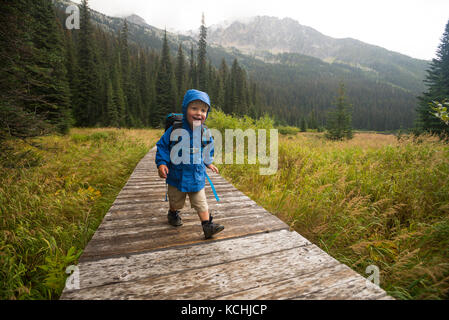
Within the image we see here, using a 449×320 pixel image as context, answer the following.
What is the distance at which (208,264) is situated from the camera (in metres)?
1.69

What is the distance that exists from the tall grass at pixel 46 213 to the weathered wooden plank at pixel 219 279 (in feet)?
1.81

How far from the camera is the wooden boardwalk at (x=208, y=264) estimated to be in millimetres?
1378

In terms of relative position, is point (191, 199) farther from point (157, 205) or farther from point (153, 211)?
point (157, 205)

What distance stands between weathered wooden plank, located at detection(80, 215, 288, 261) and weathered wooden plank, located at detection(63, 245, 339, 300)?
1.47 feet

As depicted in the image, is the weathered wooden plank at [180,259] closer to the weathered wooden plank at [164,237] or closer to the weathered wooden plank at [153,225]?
the weathered wooden plank at [164,237]

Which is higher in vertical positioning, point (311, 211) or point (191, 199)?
point (191, 199)

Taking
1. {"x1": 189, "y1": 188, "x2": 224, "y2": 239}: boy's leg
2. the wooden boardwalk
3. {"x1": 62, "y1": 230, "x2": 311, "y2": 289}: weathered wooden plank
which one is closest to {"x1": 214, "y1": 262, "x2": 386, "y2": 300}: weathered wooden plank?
the wooden boardwalk

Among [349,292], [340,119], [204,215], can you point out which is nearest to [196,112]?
[204,215]

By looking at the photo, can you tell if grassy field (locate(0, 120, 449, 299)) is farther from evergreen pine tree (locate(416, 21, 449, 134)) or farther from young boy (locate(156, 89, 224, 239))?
evergreen pine tree (locate(416, 21, 449, 134))

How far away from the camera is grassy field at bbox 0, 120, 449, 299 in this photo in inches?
69.5

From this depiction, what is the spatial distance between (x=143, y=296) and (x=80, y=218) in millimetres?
2522

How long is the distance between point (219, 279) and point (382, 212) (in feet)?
11.2

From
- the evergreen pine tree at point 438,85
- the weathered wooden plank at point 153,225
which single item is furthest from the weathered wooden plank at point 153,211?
the evergreen pine tree at point 438,85
